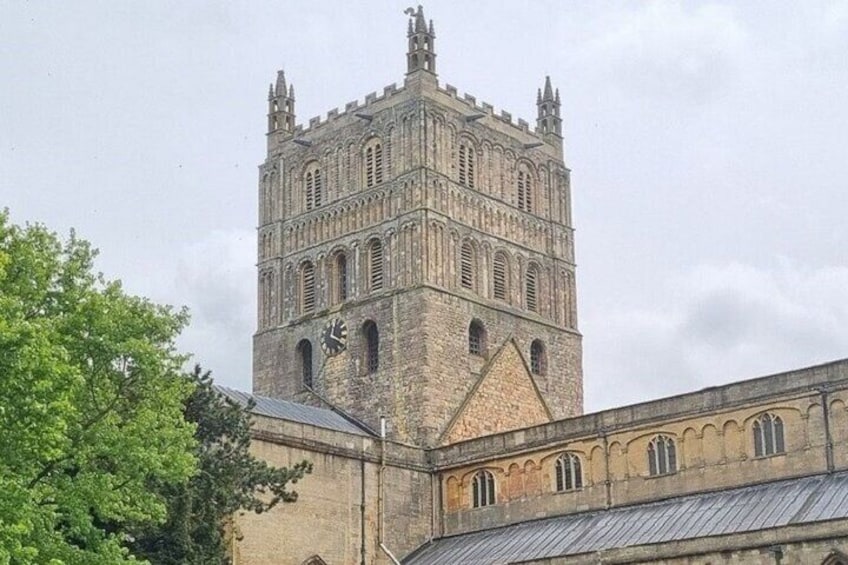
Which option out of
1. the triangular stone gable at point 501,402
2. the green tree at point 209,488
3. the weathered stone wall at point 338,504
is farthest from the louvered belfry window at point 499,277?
the green tree at point 209,488

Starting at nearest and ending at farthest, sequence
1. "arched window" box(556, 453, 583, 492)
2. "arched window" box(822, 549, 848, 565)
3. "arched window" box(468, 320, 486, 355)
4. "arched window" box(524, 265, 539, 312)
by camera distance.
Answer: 1. "arched window" box(822, 549, 848, 565)
2. "arched window" box(556, 453, 583, 492)
3. "arched window" box(468, 320, 486, 355)
4. "arched window" box(524, 265, 539, 312)

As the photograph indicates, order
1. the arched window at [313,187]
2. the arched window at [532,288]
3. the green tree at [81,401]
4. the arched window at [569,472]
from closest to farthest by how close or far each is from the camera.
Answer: the green tree at [81,401], the arched window at [569,472], the arched window at [532,288], the arched window at [313,187]

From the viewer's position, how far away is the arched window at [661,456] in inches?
2121

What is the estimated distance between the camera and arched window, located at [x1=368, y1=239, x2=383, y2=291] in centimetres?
6725

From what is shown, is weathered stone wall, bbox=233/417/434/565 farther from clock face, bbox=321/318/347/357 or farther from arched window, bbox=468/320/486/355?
clock face, bbox=321/318/347/357

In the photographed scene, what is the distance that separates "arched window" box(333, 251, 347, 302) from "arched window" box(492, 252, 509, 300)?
702 cm

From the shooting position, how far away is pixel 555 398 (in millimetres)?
69812

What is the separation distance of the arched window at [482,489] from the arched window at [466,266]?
1044 centimetres

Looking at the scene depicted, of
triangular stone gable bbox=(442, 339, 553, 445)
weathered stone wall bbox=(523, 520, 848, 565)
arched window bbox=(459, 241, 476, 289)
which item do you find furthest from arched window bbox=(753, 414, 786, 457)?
arched window bbox=(459, 241, 476, 289)

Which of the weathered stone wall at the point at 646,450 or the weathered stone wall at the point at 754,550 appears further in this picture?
the weathered stone wall at the point at 646,450

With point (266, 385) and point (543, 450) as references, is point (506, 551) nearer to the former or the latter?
point (543, 450)

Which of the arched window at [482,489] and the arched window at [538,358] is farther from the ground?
the arched window at [538,358]

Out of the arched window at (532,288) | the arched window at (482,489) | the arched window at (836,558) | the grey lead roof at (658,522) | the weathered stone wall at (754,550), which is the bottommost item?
the arched window at (836,558)

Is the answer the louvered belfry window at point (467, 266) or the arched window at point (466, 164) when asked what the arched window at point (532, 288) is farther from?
the arched window at point (466, 164)
